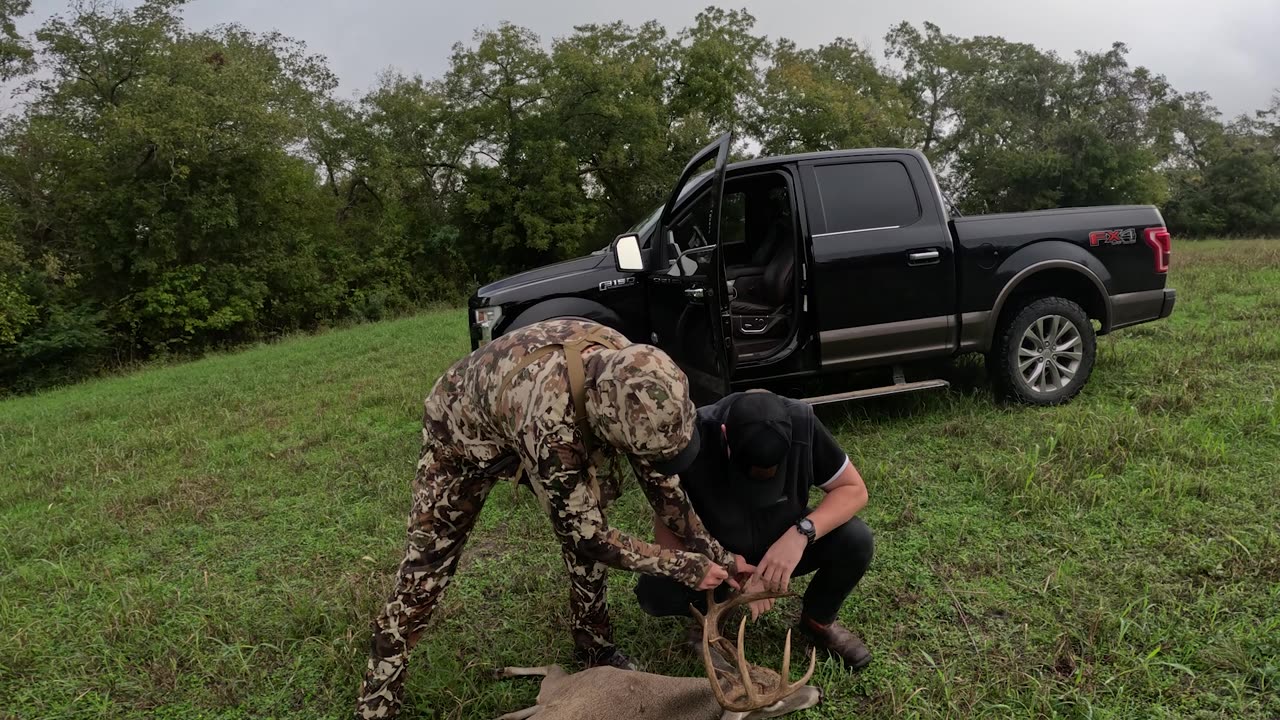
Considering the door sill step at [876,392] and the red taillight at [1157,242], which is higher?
the red taillight at [1157,242]

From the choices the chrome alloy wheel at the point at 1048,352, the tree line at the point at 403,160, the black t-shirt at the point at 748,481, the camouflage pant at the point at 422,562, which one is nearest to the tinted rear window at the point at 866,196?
the chrome alloy wheel at the point at 1048,352

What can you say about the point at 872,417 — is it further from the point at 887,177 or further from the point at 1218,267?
the point at 1218,267

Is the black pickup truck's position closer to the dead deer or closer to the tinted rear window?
the tinted rear window

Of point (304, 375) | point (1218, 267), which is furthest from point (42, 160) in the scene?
point (1218, 267)

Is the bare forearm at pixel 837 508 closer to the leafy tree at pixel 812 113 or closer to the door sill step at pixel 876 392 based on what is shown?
the door sill step at pixel 876 392

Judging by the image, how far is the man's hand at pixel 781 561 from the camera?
2.42m

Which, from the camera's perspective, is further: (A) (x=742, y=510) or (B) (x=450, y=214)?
(B) (x=450, y=214)

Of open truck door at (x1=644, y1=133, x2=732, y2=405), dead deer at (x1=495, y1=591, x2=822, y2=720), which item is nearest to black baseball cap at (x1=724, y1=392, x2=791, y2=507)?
dead deer at (x1=495, y1=591, x2=822, y2=720)

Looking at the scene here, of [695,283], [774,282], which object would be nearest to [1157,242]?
[774,282]

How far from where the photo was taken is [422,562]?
2.45 meters

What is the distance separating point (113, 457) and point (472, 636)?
4.79 metres

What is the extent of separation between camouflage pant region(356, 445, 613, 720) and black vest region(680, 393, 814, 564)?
538 millimetres

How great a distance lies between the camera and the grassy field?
257cm

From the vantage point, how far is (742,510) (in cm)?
261
